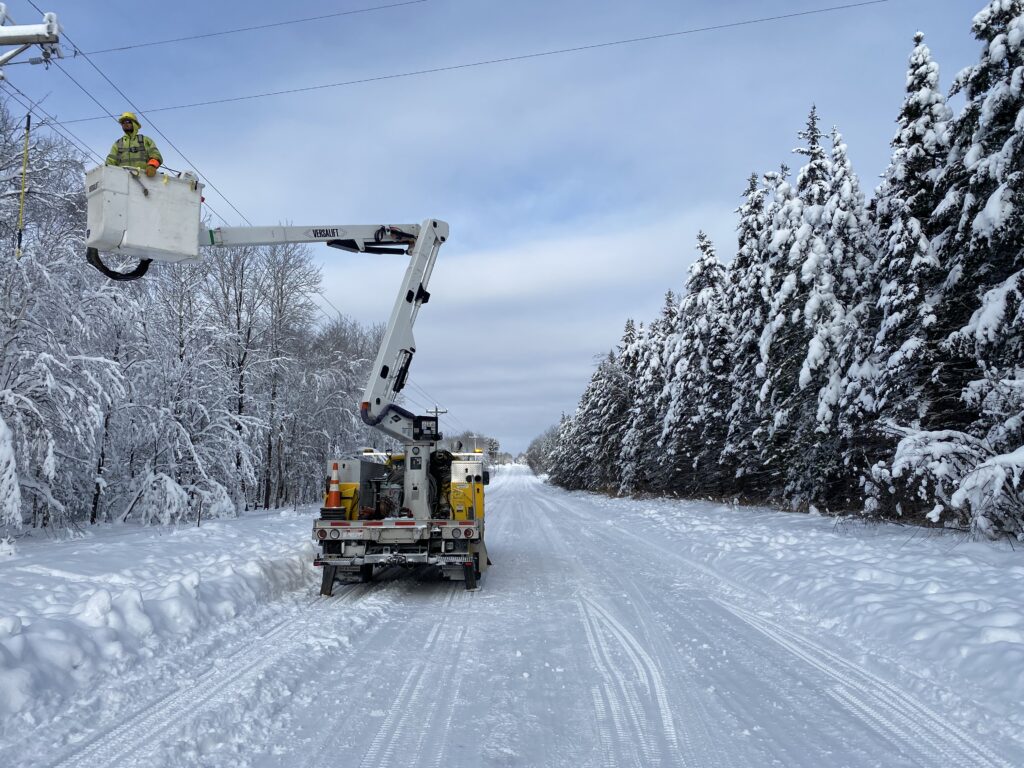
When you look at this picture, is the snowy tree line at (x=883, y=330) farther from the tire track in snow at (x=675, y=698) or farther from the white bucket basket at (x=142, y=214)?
the white bucket basket at (x=142, y=214)

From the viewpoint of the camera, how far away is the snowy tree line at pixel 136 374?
41.7ft

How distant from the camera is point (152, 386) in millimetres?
18938

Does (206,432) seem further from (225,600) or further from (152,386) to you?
(225,600)

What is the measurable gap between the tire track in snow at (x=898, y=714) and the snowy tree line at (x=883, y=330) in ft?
15.4

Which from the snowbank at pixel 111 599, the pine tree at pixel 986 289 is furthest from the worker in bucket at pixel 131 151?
the pine tree at pixel 986 289

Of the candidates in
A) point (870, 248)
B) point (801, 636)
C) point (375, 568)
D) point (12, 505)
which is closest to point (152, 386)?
point (12, 505)

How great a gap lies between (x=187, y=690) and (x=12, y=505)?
8854 millimetres

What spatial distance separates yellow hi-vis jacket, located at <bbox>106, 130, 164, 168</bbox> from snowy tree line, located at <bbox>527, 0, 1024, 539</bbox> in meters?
11.0

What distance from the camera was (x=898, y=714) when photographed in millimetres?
4305

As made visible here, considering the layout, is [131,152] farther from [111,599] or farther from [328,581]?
[328,581]

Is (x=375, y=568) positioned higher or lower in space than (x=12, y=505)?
lower

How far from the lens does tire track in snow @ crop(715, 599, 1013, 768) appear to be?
3.72m

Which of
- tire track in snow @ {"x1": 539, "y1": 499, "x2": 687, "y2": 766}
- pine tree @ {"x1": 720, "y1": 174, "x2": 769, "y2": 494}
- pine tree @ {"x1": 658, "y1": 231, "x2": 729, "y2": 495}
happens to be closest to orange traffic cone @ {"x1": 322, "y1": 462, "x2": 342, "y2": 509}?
tire track in snow @ {"x1": 539, "y1": 499, "x2": 687, "y2": 766}

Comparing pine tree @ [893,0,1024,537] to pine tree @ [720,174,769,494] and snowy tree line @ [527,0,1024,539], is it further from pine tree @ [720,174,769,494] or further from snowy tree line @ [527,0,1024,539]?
pine tree @ [720,174,769,494]
